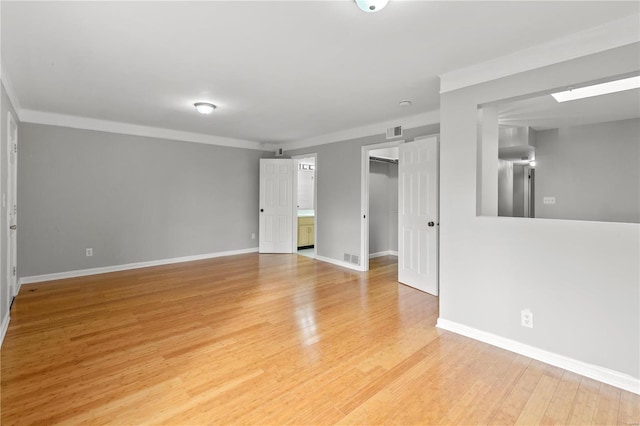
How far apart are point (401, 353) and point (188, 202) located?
190 inches

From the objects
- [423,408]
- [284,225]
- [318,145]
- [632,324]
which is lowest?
[423,408]

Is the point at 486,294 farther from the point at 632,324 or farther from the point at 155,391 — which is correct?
the point at 155,391

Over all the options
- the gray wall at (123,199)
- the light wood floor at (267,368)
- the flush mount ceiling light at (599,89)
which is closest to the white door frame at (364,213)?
Answer: the light wood floor at (267,368)

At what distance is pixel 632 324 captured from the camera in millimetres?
1991

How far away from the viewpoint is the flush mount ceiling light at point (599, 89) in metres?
3.16

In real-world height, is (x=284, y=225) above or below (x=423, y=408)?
above

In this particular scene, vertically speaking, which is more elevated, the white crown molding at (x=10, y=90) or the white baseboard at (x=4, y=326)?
the white crown molding at (x=10, y=90)

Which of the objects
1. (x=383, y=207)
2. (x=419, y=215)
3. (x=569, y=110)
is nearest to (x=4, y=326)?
(x=419, y=215)

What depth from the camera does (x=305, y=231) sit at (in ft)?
24.3

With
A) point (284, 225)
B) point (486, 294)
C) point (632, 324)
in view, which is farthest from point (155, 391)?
point (284, 225)

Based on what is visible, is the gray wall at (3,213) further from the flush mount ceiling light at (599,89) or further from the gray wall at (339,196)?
the flush mount ceiling light at (599,89)

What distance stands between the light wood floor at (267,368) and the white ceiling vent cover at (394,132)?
7.92 ft

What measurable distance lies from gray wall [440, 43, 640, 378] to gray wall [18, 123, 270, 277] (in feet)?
15.2

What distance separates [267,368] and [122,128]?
4.77 m
